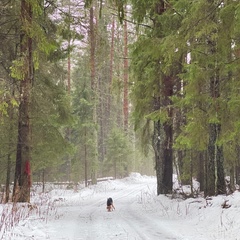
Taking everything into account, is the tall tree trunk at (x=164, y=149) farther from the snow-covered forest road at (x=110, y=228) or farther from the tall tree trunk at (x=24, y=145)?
the tall tree trunk at (x=24, y=145)

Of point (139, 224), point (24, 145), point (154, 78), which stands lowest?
point (139, 224)

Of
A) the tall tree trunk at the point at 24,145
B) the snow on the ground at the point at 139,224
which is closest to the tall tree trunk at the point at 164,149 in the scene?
the snow on the ground at the point at 139,224

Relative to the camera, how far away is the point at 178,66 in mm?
12555

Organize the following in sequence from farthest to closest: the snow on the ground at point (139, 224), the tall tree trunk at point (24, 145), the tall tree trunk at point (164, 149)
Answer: the tall tree trunk at point (164, 149)
the tall tree trunk at point (24, 145)
the snow on the ground at point (139, 224)

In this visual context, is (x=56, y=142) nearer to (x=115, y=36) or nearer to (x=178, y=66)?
(x=178, y=66)

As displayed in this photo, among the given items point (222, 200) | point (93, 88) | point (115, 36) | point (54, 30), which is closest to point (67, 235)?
point (222, 200)

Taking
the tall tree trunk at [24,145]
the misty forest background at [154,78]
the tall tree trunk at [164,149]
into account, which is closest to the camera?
the misty forest background at [154,78]

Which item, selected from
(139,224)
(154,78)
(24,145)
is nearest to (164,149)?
(154,78)

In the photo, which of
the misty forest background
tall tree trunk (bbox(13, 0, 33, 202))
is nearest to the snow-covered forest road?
tall tree trunk (bbox(13, 0, 33, 202))

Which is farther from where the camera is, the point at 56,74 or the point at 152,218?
the point at 56,74

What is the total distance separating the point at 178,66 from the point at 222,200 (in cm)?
575

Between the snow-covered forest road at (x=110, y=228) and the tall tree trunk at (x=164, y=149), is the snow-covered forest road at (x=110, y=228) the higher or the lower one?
the lower one

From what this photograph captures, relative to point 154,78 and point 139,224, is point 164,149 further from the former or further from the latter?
point 139,224

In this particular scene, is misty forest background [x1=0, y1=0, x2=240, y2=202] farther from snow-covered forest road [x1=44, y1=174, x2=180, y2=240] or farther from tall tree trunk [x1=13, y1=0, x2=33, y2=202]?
snow-covered forest road [x1=44, y1=174, x2=180, y2=240]
